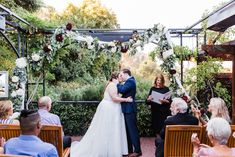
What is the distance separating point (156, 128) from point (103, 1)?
14.5m

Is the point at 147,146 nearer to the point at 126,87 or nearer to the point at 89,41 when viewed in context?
the point at 126,87

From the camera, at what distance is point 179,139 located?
14.1 ft

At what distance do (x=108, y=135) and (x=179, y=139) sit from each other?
7.91ft

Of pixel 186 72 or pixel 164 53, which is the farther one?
pixel 186 72

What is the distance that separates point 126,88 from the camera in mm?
6383

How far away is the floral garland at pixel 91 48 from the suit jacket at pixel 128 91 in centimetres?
70

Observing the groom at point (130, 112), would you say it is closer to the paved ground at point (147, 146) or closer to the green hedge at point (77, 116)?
the paved ground at point (147, 146)

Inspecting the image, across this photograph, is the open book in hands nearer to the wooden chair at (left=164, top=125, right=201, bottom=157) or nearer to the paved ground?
the paved ground

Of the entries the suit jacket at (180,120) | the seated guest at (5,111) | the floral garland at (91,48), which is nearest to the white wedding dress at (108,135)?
the floral garland at (91,48)

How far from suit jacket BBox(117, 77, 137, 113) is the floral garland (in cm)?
70

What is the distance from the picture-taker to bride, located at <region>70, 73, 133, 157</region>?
6.45 meters

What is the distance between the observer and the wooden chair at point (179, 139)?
4.18m

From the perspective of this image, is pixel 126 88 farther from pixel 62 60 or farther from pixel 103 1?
pixel 103 1

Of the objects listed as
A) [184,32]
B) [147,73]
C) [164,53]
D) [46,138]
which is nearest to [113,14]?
[147,73]
